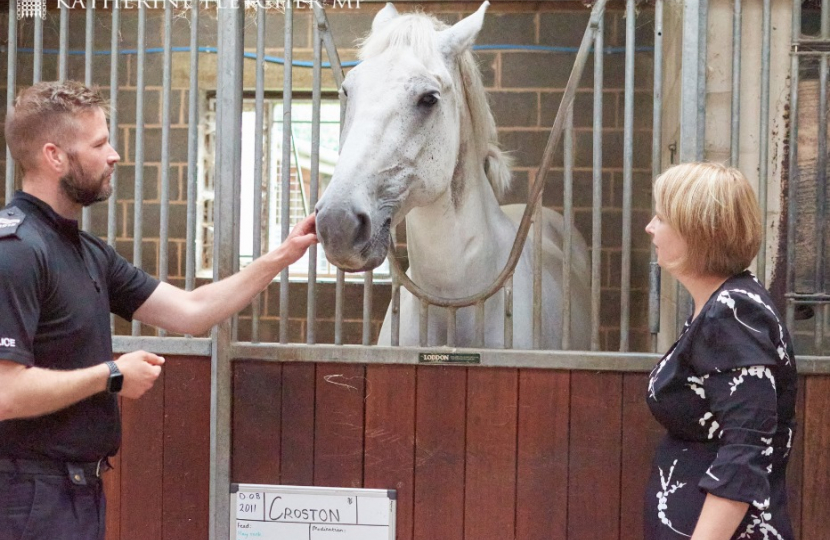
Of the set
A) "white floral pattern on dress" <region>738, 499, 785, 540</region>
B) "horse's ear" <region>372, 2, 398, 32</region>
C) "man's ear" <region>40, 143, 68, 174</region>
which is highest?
"horse's ear" <region>372, 2, 398, 32</region>

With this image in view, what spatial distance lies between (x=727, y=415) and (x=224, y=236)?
130cm

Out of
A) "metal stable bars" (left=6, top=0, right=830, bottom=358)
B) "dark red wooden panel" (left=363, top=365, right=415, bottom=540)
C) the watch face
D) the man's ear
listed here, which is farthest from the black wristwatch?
"dark red wooden panel" (left=363, top=365, right=415, bottom=540)

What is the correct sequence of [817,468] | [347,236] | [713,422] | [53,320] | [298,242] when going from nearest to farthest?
[713,422]
[53,320]
[347,236]
[298,242]
[817,468]

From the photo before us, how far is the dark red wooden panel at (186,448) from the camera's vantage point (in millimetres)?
2109

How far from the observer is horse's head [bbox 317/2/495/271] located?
169 centimetres

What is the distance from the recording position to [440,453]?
201 cm

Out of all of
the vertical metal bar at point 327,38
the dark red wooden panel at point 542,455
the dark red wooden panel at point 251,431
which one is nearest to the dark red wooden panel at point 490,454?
the dark red wooden panel at point 542,455

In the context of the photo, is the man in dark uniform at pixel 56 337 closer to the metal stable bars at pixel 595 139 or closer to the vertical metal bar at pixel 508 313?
the metal stable bars at pixel 595 139

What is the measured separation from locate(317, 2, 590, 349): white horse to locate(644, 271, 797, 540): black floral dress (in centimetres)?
68

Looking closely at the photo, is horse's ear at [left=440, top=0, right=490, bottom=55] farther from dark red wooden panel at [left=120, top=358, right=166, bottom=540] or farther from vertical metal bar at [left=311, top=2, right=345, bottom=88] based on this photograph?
dark red wooden panel at [left=120, top=358, right=166, bottom=540]

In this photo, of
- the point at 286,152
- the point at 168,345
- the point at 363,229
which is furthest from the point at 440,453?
the point at 286,152

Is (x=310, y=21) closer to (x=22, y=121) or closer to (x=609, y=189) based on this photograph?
(x=609, y=189)

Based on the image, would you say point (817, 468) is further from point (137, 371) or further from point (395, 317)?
point (137, 371)

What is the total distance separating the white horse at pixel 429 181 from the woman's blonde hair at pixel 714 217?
0.64 meters
